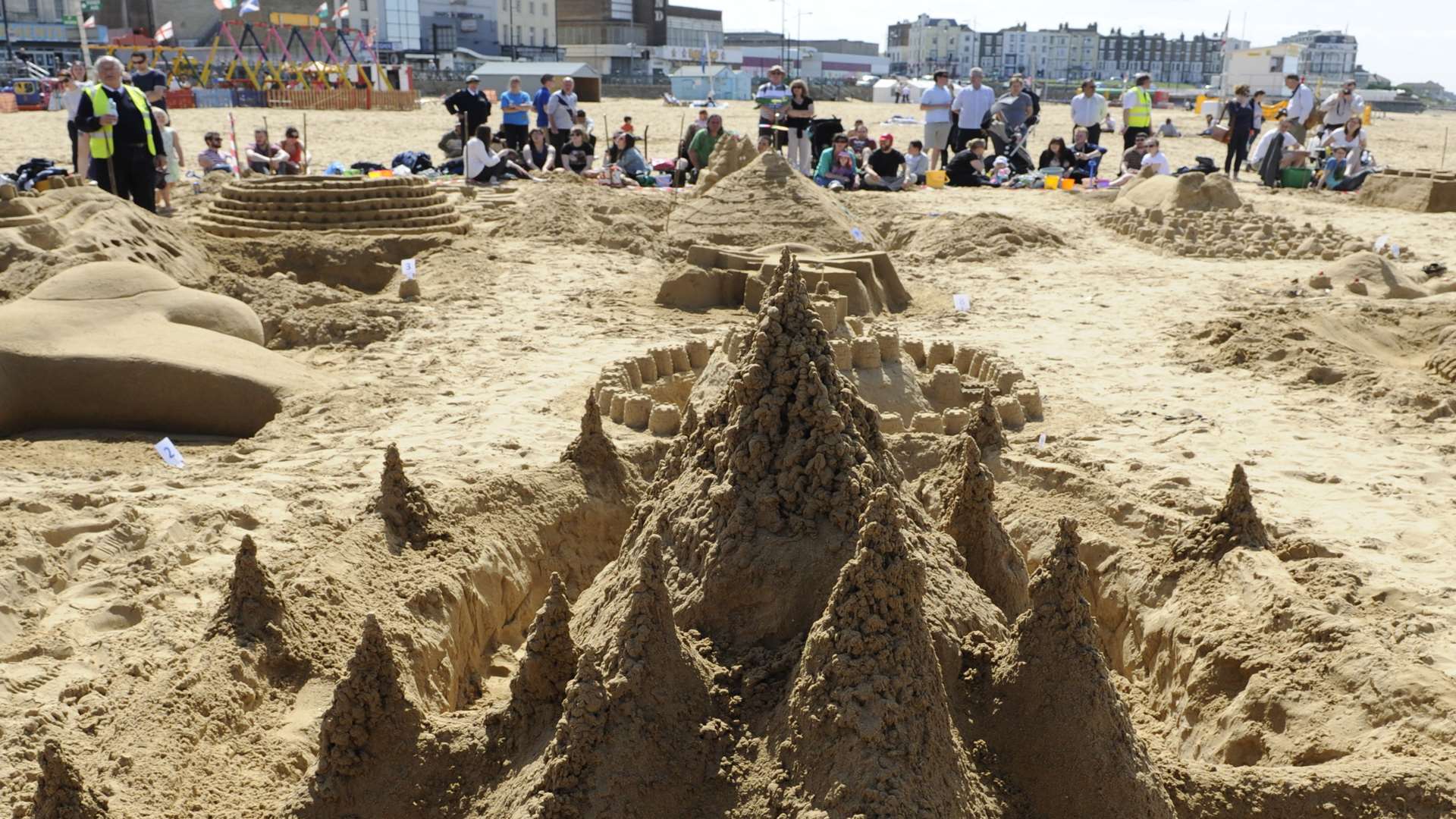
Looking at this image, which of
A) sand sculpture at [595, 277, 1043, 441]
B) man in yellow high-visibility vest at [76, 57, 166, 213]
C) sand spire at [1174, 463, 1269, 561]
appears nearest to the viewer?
sand spire at [1174, 463, 1269, 561]

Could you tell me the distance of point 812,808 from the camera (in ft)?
7.03

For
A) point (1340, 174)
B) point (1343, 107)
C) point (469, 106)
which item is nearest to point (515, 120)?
point (469, 106)

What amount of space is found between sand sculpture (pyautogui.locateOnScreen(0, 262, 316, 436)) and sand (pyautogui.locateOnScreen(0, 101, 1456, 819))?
0.15 m

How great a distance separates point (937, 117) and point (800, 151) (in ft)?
8.30

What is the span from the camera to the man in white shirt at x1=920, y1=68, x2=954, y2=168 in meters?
16.2

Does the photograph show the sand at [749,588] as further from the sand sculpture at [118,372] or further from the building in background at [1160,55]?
the building in background at [1160,55]

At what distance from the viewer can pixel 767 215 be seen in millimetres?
11352

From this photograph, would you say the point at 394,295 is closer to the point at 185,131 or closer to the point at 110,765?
the point at 110,765

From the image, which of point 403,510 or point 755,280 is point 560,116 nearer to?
point 755,280

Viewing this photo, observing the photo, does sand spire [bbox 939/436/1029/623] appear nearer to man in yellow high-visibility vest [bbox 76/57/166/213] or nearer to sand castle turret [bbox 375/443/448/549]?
sand castle turret [bbox 375/443/448/549]

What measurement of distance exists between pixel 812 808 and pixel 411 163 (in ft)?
49.4

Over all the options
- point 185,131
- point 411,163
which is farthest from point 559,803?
point 185,131

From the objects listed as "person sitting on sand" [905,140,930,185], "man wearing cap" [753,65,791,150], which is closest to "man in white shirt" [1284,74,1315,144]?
"person sitting on sand" [905,140,930,185]

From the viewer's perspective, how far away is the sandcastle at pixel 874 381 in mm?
5695
